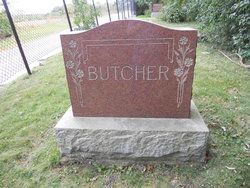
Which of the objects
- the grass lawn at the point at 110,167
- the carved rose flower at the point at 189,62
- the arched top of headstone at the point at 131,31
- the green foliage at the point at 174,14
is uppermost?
the arched top of headstone at the point at 131,31

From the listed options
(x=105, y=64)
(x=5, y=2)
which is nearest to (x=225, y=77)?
(x=105, y=64)

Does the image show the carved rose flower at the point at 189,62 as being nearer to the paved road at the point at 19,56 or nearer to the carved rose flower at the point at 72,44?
the carved rose flower at the point at 72,44

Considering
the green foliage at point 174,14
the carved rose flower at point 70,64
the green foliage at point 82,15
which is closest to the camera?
the carved rose flower at point 70,64

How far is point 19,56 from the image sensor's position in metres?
6.64

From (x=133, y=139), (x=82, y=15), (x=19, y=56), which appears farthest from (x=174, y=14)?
(x=133, y=139)

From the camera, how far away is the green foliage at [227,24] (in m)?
4.96

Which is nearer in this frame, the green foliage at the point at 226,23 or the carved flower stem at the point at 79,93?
the carved flower stem at the point at 79,93

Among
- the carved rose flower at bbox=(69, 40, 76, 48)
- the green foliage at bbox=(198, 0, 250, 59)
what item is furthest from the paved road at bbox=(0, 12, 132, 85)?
the green foliage at bbox=(198, 0, 250, 59)

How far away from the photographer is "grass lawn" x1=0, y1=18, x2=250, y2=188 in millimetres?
2277

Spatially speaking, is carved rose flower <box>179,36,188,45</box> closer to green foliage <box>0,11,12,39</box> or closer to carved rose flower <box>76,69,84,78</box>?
carved rose flower <box>76,69,84,78</box>

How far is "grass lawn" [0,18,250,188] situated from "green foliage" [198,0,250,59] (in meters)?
1.02

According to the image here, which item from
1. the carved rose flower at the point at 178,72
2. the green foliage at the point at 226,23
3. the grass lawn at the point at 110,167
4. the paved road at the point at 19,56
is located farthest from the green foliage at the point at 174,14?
the carved rose flower at the point at 178,72

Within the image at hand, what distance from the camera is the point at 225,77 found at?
14.2 ft

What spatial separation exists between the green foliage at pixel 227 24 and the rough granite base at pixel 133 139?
327 centimetres
